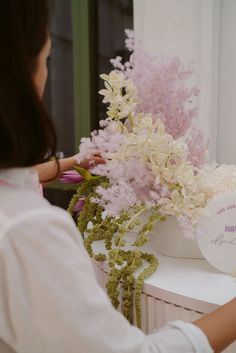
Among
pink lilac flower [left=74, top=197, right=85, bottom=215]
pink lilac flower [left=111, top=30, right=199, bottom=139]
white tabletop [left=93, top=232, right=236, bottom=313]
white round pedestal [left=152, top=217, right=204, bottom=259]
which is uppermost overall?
pink lilac flower [left=111, top=30, right=199, bottom=139]

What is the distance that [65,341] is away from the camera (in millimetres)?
500

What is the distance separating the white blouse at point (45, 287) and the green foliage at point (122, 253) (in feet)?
1.16

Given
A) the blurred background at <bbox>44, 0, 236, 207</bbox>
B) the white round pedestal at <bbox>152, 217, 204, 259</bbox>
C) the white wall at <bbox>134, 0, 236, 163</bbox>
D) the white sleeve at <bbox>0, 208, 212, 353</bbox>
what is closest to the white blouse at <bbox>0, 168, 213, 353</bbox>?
the white sleeve at <bbox>0, 208, 212, 353</bbox>

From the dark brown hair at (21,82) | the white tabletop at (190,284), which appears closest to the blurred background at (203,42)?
the white tabletop at (190,284)

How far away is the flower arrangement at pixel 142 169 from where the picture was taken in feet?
2.93

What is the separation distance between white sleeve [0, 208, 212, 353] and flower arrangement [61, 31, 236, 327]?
369 millimetres

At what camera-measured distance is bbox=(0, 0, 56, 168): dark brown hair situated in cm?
49

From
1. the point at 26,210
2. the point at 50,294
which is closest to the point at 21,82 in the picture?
the point at 26,210

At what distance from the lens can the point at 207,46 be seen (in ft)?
5.08

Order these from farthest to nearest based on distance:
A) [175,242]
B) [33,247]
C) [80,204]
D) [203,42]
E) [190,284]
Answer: [203,42], [80,204], [175,242], [190,284], [33,247]

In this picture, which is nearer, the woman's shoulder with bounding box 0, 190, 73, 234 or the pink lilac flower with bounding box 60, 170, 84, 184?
the woman's shoulder with bounding box 0, 190, 73, 234

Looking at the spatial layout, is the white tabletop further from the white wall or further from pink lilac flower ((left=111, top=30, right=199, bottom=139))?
the white wall

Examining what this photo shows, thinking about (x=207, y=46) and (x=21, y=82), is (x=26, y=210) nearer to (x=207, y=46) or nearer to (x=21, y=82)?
(x=21, y=82)

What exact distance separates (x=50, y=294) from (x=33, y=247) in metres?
0.06
